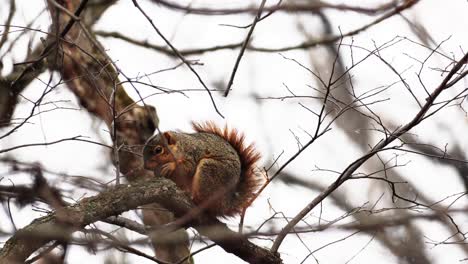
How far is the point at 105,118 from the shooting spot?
4.71 meters

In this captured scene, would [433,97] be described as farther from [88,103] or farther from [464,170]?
[88,103]

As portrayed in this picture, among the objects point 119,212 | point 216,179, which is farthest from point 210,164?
point 119,212

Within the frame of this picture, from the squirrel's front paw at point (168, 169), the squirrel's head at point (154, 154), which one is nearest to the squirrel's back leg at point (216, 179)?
the squirrel's front paw at point (168, 169)

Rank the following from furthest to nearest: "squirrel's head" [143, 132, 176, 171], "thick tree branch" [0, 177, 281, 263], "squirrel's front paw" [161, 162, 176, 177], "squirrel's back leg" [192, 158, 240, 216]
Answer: "squirrel's head" [143, 132, 176, 171] < "squirrel's front paw" [161, 162, 176, 177] < "squirrel's back leg" [192, 158, 240, 216] < "thick tree branch" [0, 177, 281, 263]

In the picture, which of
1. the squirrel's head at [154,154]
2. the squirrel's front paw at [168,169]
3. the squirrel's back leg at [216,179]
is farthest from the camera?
the squirrel's head at [154,154]

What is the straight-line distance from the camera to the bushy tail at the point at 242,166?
→ 422 centimetres

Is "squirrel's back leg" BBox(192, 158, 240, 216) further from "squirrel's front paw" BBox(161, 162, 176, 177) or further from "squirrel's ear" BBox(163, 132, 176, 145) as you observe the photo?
"squirrel's ear" BBox(163, 132, 176, 145)

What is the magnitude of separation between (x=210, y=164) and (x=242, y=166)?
0.25 m

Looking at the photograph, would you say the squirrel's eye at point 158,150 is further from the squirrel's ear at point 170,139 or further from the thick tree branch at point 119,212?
the thick tree branch at point 119,212

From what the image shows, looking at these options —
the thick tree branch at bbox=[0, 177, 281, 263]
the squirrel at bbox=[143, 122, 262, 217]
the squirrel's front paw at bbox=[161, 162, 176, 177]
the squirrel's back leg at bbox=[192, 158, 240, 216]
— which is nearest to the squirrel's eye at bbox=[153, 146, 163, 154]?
the squirrel at bbox=[143, 122, 262, 217]

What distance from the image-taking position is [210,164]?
4.25 metres

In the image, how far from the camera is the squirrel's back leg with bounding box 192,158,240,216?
4.07 m

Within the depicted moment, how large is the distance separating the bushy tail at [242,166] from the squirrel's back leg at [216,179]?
0.04 m

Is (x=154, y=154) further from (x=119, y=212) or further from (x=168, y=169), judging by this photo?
(x=119, y=212)
